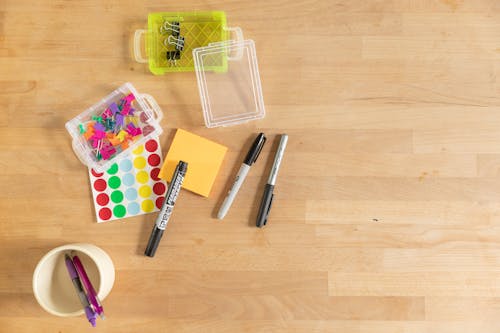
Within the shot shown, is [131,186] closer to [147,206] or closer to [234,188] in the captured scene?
[147,206]

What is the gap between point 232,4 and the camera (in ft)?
2.80

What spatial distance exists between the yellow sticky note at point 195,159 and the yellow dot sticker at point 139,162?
0.12 ft

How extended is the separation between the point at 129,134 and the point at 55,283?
0.29m

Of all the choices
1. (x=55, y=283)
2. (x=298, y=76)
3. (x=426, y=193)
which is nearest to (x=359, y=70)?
(x=298, y=76)

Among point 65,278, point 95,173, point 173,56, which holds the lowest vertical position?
point 65,278

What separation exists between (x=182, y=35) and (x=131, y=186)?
11.9 inches

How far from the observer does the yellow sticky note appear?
829mm

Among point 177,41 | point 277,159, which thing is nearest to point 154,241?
point 277,159

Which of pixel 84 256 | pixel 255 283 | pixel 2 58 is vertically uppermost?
pixel 2 58

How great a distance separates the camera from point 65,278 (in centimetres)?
77

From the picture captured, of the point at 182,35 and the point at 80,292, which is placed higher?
the point at 182,35

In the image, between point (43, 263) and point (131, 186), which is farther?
point (131, 186)

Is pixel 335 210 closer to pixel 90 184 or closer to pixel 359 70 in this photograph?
pixel 359 70

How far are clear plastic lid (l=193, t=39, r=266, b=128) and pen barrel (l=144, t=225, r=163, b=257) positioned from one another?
8.6 inches
